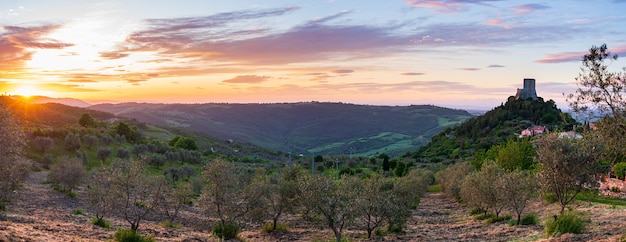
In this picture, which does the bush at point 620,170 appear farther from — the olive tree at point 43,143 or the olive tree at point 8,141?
the olive tree at point 43,143

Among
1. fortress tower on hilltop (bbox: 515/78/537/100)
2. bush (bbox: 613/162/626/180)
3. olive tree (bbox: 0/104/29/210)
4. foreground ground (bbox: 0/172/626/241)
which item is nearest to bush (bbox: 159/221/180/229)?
Answer: foreground ground (bbox: 0/172/626/241)

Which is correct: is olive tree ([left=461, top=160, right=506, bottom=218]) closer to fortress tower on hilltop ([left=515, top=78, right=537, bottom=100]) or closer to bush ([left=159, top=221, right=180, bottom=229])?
bush ([left=159, top=221, right=180, bottom=229])

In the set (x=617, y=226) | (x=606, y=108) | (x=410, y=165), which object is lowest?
(x=410, y=165)

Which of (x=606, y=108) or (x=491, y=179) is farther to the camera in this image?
(x=491, y=179)

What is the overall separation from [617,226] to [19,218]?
102 ft

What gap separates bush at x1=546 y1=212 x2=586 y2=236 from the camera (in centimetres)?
2150

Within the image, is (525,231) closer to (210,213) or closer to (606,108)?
(606,108)

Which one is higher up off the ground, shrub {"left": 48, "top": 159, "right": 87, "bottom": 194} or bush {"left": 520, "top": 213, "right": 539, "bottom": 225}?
shrub {"left": 48, "top": 159, "right": 87, "bottom": 194}

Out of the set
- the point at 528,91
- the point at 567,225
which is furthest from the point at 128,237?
the point at 528,91

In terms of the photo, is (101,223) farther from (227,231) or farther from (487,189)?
(487,189)

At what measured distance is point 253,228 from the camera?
35.5m

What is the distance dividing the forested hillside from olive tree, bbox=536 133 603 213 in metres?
91.2

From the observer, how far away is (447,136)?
146 metres

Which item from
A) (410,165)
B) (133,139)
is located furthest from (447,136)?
(133,139)
